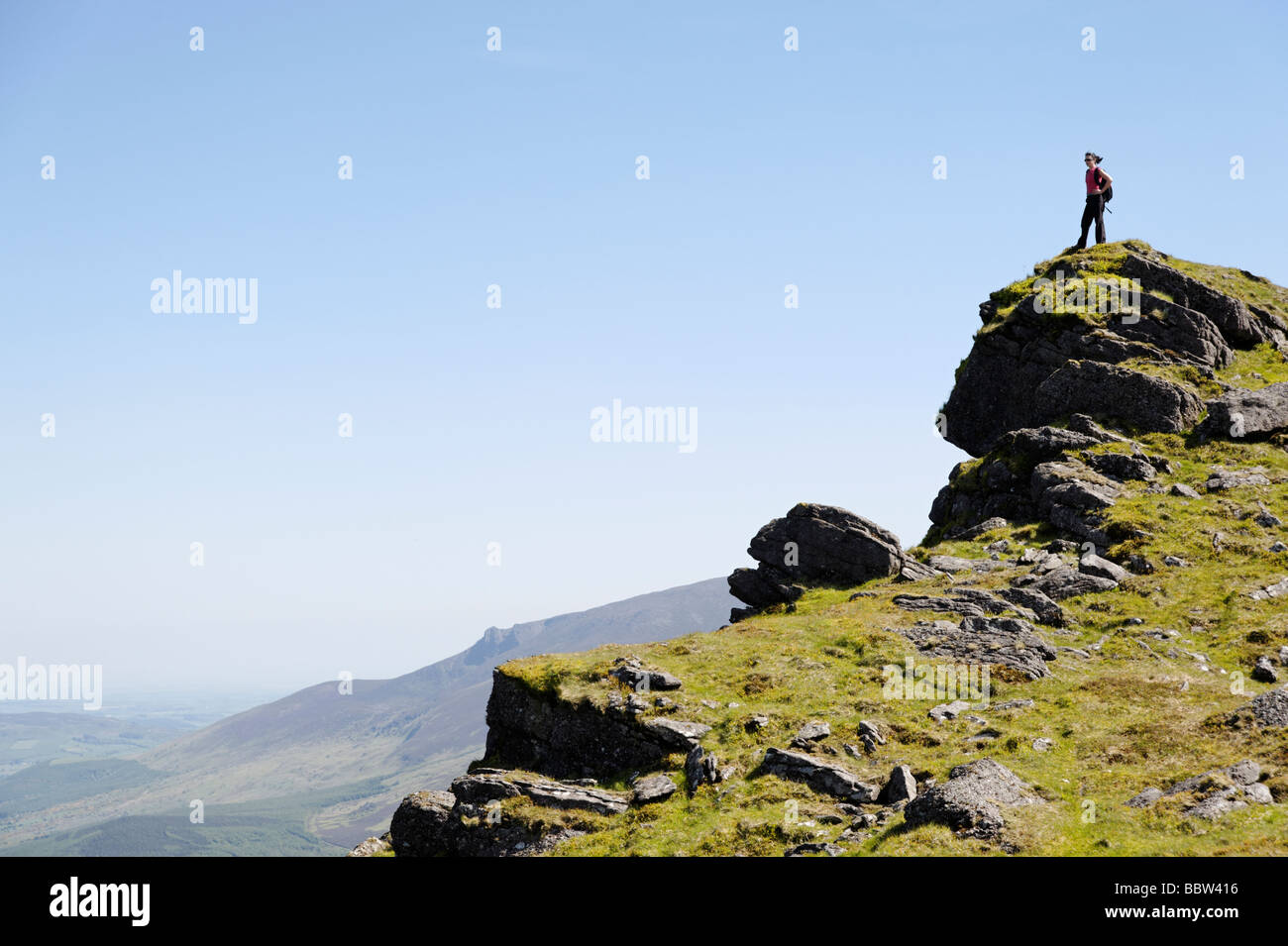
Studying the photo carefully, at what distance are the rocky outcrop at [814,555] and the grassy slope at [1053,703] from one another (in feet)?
5.48

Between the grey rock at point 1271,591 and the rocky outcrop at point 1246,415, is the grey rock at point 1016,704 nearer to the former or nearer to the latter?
the grey rock at point 1271,591

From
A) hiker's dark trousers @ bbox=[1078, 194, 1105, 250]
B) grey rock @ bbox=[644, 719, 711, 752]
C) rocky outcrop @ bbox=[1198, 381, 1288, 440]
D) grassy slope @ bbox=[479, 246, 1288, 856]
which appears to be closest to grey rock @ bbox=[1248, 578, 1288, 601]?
grassy slope @ bbox=[479, 246, 1288, 856]

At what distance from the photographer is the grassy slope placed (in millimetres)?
23375

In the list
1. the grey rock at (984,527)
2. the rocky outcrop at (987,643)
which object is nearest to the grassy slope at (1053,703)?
the rocky outcrop at (987,643)

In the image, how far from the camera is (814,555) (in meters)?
50.1

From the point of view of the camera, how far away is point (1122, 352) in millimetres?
59125

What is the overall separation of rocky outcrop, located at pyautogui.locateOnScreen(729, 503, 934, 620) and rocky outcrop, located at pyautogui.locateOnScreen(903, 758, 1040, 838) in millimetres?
22803

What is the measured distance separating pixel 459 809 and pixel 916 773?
51.8ft

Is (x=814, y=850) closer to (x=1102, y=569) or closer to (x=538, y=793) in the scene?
(x=538, y=793)

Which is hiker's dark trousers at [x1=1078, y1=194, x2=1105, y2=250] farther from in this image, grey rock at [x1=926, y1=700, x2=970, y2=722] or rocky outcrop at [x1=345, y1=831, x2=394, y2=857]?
rocky outcrop at [x1=345, y1=831, x2=394, y2=857]

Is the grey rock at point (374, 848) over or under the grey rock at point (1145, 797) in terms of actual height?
under

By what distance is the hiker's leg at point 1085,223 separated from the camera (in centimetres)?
6681

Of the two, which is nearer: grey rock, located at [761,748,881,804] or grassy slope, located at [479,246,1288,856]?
grassy slope, located at [479,246,1288,856]
